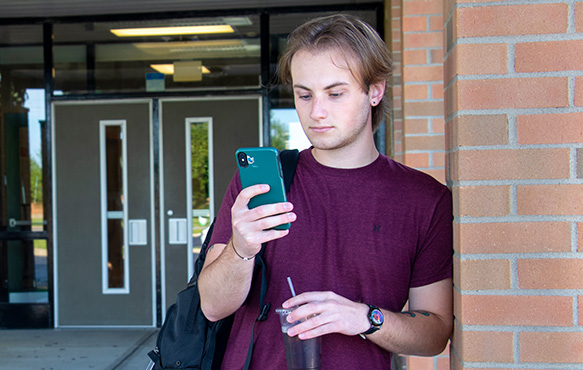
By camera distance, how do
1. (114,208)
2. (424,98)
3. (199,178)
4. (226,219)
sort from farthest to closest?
(114,208) → (199,178) → (424,98) → (226,219)

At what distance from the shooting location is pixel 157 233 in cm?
619

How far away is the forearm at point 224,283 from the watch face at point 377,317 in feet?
1.13

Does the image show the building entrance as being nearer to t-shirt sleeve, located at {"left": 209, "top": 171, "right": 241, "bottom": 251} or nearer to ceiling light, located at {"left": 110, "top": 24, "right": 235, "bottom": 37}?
ceiling light, located at {"left": 110, "top": 24, "right": 235, "bottom": 37}

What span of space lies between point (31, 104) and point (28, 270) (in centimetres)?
178

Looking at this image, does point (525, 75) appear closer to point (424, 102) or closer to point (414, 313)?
point (414, 313)

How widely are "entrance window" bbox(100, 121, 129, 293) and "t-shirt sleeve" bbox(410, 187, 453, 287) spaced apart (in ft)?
16.4

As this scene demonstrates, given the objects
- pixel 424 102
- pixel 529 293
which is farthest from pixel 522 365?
pixel 424 102

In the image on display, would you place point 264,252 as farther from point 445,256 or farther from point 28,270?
point 28,270

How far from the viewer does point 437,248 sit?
5.56 feet

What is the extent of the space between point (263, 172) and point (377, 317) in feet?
1.62

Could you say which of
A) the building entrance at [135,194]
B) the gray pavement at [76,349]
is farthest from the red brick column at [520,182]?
the building entrance at [135,194]

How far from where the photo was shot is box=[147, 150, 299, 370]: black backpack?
69.3 inches

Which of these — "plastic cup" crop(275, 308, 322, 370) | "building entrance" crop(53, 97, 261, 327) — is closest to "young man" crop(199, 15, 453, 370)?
"plastic cup" crop(275, 308, 322, 370)

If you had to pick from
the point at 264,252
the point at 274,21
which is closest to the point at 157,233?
the point at 274,21
